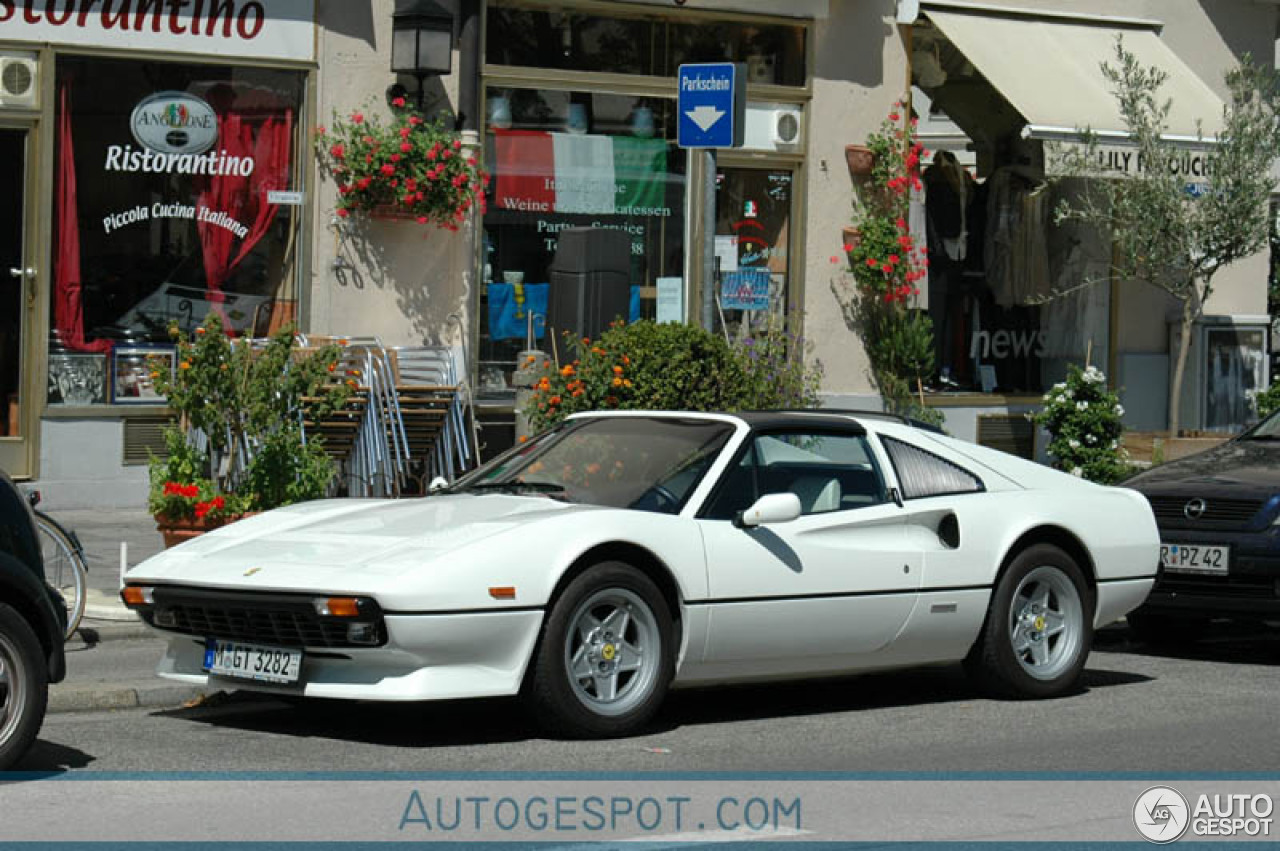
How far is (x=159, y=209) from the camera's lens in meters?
15.9

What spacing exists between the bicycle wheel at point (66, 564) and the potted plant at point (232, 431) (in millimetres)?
1137

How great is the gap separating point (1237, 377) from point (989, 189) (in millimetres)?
3895

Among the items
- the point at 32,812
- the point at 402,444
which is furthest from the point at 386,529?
the point at 402,444

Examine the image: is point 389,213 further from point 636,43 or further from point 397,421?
point 636,43

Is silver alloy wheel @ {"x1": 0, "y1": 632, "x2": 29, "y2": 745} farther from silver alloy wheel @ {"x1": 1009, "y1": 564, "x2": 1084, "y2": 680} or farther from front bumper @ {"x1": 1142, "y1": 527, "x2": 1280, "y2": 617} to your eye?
front bumper @ {"x1": 1142, "y1": 527, "x2": 1280, "y2": 617}

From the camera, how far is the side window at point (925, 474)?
9.45 metres

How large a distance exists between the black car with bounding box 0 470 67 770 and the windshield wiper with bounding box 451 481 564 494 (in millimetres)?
2200

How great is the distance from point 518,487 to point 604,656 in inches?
48.5

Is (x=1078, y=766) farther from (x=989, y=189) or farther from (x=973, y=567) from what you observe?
(x=989, y=189)

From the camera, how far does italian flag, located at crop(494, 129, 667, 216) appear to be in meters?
17.4

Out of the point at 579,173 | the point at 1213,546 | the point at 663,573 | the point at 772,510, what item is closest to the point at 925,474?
the point at 772,510

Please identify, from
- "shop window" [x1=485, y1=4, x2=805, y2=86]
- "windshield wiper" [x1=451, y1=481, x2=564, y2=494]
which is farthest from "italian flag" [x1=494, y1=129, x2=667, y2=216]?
"windshield wiper" [x1=451, y1=481, x2=564, y2=494]

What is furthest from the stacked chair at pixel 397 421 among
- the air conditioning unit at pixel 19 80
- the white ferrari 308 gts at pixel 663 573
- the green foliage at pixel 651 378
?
the white ferrari 308 gts at pixel 663 573

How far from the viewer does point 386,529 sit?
841 cm
